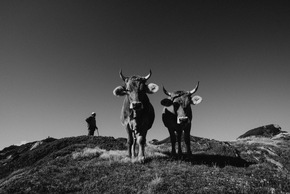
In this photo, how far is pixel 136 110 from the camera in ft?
35.7

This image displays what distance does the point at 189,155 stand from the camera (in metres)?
12.2

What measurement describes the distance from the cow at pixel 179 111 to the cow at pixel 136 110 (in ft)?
4.49

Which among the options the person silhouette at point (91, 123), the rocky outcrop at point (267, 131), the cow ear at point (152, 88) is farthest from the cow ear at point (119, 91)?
the rocky outcrop at point (267, 131)

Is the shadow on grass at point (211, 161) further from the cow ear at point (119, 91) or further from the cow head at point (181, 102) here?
the cow ear at point (119, 91)

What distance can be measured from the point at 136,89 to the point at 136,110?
1103mm

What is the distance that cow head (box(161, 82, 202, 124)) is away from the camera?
1149cm

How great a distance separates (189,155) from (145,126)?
3175 millimetres

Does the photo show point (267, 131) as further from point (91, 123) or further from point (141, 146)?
point (141, 146)

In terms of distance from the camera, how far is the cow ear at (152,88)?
11.4 metres

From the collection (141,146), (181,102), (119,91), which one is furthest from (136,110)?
(181,102)

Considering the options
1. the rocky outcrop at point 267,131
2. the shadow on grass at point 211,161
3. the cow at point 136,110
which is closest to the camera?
the cow at point 136,110

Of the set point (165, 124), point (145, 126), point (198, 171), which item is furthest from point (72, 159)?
point (198, 171)

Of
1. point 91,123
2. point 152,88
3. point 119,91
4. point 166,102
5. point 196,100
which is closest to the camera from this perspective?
point 119,91

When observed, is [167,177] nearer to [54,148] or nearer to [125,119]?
[125,119]
